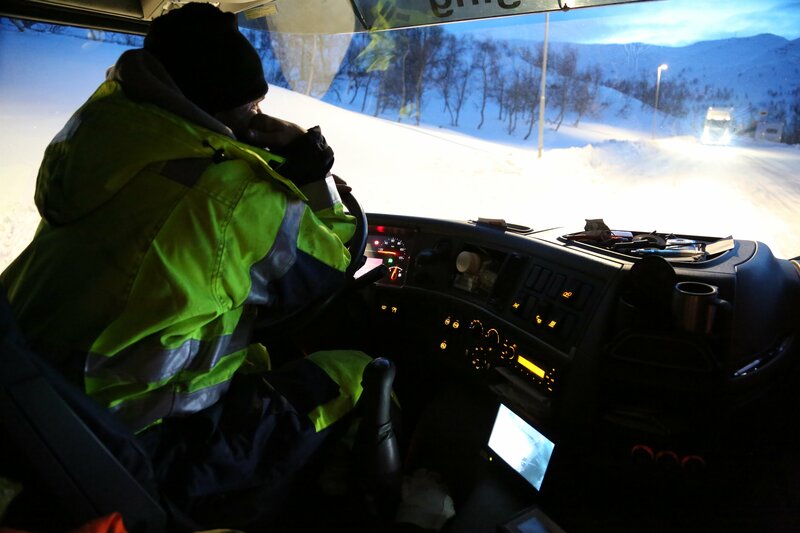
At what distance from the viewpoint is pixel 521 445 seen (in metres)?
1.65

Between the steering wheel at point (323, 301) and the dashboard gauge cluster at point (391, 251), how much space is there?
691 mm

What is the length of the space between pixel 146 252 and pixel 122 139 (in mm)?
250

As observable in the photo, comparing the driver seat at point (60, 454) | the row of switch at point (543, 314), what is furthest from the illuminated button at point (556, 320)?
the driver seat at point (60, 454)

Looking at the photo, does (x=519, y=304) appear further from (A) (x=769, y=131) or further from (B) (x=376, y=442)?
(A) (x=769, y=131)

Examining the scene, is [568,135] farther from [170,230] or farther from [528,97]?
[170,230]

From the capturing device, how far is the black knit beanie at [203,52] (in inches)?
48.6

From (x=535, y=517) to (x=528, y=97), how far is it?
1680 millimetres

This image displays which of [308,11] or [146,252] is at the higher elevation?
[308,11]

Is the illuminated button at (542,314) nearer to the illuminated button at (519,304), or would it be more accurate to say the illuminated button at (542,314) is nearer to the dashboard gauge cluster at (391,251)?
the illuminated button at (519,304)

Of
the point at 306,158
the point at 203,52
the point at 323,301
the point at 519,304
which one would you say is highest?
the point at 203,52

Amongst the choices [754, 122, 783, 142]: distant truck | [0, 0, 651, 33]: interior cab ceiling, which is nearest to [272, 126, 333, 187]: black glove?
[0, 0, 651, 33]: interior cab ceiling

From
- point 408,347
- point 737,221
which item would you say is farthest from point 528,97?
point 408,347

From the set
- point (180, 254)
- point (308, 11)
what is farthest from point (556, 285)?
point (308, 11)

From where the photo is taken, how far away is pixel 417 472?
1.71m
